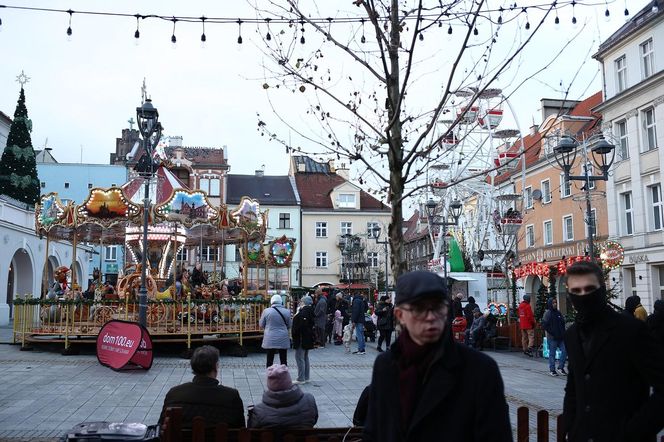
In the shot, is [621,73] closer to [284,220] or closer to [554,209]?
[554,209]

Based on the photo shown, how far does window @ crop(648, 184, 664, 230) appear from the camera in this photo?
29578 millimetres

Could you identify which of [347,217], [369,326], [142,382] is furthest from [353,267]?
[142,382]

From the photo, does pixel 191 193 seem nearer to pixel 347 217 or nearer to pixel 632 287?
pixel 632 287

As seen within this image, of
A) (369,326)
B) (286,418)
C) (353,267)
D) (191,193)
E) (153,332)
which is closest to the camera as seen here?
(286,418)

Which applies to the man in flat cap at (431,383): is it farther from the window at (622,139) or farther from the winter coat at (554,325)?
the window at (622,139)

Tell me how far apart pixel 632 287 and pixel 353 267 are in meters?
30.1

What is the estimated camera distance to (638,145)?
3084cm

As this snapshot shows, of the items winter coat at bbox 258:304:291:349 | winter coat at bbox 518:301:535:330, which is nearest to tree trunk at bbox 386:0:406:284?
winter coat at bbox 258:304:291:349

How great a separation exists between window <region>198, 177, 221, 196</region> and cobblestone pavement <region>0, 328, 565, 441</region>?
3986cm

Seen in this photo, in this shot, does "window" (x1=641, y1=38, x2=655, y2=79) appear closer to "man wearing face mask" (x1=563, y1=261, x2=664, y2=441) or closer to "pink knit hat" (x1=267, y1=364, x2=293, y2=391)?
"pink knit hat" (x1=267, y1=364, x2=293, y2=391)

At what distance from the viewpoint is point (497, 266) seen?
3962 cm

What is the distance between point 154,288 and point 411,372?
18216 millimetres

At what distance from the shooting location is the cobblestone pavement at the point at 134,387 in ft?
30.7

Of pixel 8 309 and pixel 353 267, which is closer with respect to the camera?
pixel 8 309
